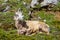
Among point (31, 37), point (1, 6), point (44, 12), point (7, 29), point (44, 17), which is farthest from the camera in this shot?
point (1, 6)

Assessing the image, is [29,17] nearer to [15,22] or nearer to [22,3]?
[15,22]

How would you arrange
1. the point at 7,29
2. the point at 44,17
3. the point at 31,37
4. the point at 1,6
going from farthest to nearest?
the point at 1,6, the point at 44,17, the point at 7,29, the point at 31,37

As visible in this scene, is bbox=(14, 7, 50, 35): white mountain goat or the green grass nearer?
the green grass

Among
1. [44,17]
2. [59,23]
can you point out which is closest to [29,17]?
[44,17]

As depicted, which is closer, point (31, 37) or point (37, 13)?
point (31, 37)

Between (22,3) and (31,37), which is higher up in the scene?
(22,3)

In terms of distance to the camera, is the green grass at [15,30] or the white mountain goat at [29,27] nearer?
the green grass at [15,30]

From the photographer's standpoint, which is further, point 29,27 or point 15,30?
point 15,30

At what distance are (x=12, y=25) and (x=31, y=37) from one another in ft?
5.34

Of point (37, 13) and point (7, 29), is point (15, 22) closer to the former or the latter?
point (7, 29)

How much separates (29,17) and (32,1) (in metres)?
2.23

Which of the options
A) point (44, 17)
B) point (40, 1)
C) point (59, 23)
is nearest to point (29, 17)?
A: point (44, 17)

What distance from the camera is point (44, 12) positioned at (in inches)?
475

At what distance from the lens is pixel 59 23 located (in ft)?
34.9
